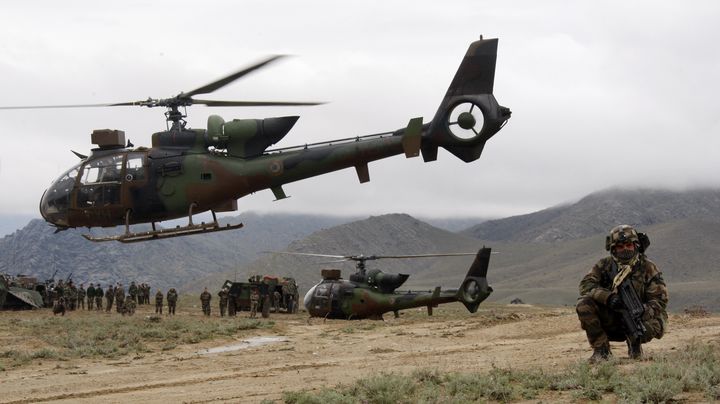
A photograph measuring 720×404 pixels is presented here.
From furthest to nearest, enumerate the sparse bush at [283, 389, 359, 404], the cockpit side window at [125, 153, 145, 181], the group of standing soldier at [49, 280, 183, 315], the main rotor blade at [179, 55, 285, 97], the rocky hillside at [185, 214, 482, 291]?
1. the rocky hillside at [185, 214, 482, 291]
2. the group of standing soldier at [49, 280, 183, 315]
3. the cockpit side window at [125, 153, 145, 181]
4. the main rotor blade at [179, 55, 285, 97]
5. the sparse bush at [283, 389, 359, 404]

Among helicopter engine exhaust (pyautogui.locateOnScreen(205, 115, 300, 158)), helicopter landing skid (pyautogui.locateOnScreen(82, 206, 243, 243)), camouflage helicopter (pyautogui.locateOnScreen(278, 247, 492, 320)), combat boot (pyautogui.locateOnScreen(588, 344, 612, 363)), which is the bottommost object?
combat boot (pyautogui.locateOnScreen(588, 344, 612, 363))

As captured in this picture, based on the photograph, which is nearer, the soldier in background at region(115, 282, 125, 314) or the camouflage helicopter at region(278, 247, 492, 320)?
the camouflage helicopter at region(278, 247, 492, 320)

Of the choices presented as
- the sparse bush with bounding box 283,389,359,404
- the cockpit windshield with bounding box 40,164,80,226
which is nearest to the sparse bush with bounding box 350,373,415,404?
the sparse bush with bounding box 283,389,359,404

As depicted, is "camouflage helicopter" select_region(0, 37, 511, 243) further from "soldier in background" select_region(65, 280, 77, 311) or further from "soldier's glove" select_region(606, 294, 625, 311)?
"soldier in background" select_region(65, 280, 77, 311)

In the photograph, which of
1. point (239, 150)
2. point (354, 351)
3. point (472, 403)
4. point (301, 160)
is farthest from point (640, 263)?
point (239, 150)

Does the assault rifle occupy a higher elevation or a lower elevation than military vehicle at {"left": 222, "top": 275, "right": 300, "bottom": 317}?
lower

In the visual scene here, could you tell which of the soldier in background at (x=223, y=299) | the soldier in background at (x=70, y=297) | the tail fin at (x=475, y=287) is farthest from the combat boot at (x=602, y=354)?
the soldier in background at (x=70, y=297)

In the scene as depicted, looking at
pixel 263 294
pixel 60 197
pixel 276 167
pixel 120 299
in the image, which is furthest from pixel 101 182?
pixel 263 294

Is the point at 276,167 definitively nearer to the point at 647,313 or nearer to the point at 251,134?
the point at 251,134

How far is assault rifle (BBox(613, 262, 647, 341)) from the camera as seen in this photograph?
33.1 feet

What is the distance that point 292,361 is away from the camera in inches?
611

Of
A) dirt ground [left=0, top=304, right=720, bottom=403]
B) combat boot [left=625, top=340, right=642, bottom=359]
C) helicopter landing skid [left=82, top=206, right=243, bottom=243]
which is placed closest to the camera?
combat boot [left=625, top=340, right=642, bottom=359]

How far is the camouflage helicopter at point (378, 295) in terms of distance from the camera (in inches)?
1028

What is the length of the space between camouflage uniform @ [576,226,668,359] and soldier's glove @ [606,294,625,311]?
0.5 inches
